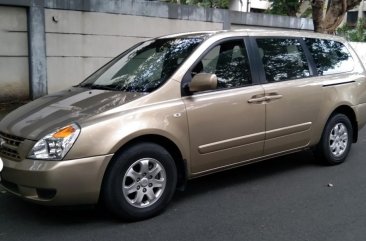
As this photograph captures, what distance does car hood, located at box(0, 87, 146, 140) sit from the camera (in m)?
4.17

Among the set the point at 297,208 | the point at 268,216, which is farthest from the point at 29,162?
the point at 297,208

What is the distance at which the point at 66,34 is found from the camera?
10430 millimetres

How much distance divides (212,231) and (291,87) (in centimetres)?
220

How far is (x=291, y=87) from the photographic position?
5582 mm

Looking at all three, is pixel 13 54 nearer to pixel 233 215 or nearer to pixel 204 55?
pixel 204 55

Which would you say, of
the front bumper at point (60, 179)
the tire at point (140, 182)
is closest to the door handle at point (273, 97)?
the tire at point (140, 182)

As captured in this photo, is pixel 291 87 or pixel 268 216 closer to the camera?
pixel 268 216

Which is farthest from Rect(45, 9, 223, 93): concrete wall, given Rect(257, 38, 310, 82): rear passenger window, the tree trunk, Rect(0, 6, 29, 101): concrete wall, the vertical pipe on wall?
Rect(257, 38, 310, 82): rear passenger window

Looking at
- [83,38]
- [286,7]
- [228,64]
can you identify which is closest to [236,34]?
[228,64]

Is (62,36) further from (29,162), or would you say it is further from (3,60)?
(29,162)

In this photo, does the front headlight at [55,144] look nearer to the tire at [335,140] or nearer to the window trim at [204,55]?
the window trim at [204,55]

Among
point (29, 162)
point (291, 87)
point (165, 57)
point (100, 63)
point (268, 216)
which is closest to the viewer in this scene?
point (29, 162)

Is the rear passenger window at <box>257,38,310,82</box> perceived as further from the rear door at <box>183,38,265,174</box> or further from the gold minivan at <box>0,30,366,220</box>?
the rear door at <box>183,38,265,174</box>

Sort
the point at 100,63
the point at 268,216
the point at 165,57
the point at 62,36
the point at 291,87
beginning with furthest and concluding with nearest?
the point at 100,63 < the point at 62,36 < the point at 291,87 < the point at 165,57 < the point at 268,216
